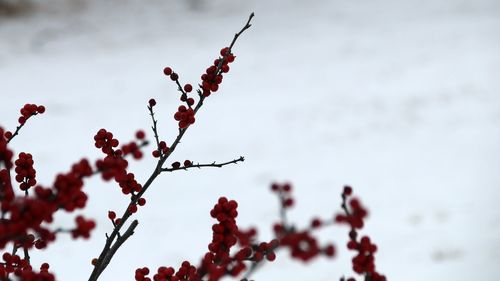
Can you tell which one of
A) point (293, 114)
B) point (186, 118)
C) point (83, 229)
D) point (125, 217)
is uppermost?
point (293, 114)

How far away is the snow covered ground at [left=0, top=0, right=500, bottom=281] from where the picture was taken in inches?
74.6

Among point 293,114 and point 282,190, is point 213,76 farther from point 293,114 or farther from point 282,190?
point 293,114

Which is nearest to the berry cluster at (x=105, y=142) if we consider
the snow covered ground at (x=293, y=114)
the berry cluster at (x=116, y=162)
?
the berry cluster at (x=116, y=162)

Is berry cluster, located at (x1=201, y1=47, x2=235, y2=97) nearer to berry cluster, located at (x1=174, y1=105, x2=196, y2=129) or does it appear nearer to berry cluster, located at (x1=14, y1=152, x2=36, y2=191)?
berry cluster, located at (x1=174, y1=105, x2=196, y2=129)

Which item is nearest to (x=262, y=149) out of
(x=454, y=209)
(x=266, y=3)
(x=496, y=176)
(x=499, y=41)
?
(x=454, y=209)

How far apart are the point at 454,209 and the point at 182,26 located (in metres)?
1.75

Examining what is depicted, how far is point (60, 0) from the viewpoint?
2.82 meters

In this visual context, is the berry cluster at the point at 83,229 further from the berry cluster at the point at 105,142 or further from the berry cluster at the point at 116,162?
the berry cluster at the point at 105,142

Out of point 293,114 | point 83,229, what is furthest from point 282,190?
point 293,114

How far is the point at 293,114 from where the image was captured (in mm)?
2537

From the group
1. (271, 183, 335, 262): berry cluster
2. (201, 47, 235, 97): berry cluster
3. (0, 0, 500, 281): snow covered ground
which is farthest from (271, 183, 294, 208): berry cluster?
(0, 0, 500, 281): snow covered ground

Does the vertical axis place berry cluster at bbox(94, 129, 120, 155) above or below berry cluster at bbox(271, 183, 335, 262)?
above

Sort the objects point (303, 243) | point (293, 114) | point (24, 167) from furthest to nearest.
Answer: point (293, 114) → point (24, 167) → point (303, 243)

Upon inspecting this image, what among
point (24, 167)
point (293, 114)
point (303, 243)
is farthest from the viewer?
point (293, 114)
